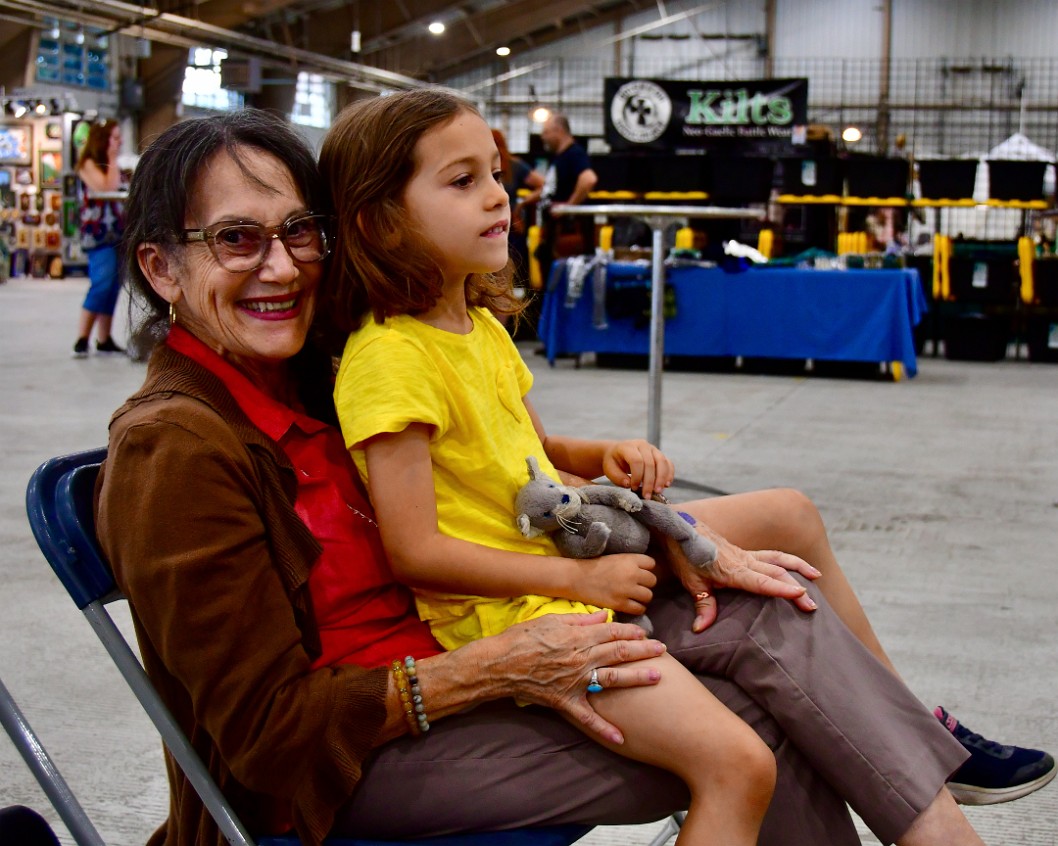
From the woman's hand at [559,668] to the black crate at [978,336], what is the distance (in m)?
8.42

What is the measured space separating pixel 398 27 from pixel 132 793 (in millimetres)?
19321

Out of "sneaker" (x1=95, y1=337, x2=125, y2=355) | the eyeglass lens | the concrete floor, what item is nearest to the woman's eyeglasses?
the eyeglass lens

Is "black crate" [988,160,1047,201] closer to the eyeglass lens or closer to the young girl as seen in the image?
the young girl

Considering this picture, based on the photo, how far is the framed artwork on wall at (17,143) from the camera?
735 inches

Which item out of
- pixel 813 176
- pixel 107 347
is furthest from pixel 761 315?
pixel 107 347

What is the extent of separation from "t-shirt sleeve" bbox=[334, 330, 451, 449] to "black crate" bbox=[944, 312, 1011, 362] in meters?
8.38

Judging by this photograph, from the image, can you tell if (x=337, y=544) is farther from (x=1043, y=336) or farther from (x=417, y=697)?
(x=1043, y=336)

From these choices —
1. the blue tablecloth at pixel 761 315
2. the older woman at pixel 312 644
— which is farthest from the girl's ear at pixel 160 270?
the blue tablecloth at pixel 761 315

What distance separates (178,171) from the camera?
1.15 meters

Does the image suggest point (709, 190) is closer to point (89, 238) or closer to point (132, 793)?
point (89, 238)

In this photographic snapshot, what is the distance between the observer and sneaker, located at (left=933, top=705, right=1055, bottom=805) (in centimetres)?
149

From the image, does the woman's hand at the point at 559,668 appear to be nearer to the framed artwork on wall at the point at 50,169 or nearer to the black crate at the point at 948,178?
the black crate at the point at 948,178

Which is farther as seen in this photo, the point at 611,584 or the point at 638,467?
the point at 638,467

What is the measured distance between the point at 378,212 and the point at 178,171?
0.21 m
